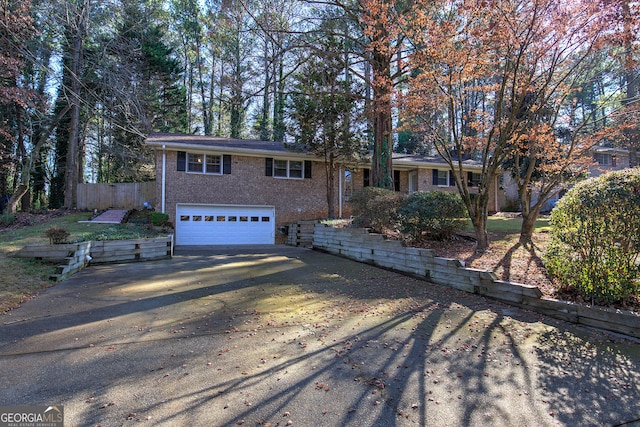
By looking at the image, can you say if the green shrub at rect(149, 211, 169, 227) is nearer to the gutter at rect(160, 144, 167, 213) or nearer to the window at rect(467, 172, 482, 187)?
the gutter at rect(160, 144, 167, 213)

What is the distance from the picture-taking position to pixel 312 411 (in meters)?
2.64

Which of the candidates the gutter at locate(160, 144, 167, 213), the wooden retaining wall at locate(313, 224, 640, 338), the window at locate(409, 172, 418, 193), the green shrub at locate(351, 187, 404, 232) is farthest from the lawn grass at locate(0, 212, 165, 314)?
the window at locate(409, 172, 418, 193)

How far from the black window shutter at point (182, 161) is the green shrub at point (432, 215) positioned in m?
9.88

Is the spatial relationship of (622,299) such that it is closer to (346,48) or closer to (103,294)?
(103,294)

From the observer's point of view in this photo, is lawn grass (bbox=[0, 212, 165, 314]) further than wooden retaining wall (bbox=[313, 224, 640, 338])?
Yes

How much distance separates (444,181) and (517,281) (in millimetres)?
14362

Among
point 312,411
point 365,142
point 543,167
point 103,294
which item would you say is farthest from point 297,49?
point 312,411

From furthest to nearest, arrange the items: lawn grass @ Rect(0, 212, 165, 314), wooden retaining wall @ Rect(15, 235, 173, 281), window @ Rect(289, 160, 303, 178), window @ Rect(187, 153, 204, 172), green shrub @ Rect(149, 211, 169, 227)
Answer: window @ Rect(289, 160, 303, 178) < window @ Rect(187, 153, 204, 172) < green shrub @ Rect(149, 211, 169, 227) < wooden retaining wall @ Rect(15, 235, 173, 281) < lawn grass @ Rect(0, 212, 165, 314)

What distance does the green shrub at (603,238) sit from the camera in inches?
176

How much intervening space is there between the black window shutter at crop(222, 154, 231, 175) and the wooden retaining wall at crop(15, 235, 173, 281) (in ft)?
17.2

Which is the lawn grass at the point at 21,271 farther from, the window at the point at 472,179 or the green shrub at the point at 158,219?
the window at the point at 472,179

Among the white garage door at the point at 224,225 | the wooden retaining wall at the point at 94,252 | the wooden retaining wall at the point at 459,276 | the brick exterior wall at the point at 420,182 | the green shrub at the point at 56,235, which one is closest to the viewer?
the wooden retaining wall at the point at 459,276

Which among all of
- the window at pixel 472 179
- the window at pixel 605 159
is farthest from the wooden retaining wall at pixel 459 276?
the window at pixel 605 159

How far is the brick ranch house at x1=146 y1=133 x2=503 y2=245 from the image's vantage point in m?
14.6
